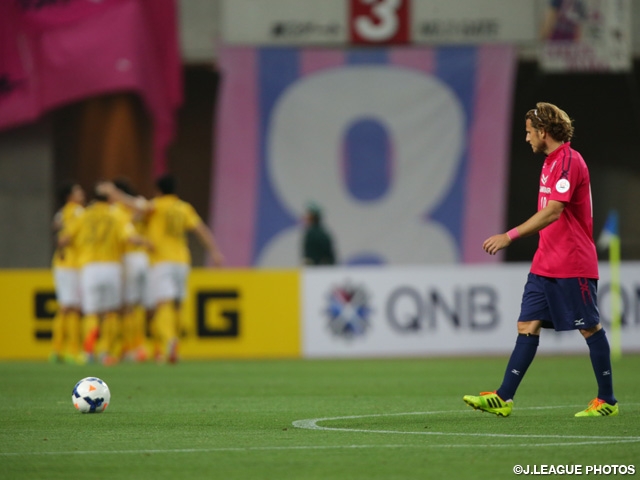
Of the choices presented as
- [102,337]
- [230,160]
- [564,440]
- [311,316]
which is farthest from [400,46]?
[564,440]

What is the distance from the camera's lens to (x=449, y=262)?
74.4ft

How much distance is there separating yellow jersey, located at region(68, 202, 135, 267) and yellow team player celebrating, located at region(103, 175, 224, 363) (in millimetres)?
284

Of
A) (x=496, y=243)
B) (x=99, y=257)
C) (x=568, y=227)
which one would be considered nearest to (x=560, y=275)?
(x=568, y=227)

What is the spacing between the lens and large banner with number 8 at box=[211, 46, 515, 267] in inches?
894

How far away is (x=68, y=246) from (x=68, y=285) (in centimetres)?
54

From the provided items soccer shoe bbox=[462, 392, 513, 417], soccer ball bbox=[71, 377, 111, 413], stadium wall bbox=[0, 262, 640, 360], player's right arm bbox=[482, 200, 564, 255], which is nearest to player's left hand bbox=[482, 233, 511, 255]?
player's right arm bbox=[482, 200, 564, 255]

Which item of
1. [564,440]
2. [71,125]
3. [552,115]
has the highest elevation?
[71,125]

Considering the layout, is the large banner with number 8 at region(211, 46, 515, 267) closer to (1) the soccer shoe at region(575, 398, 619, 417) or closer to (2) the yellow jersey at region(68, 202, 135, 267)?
(2) the yellow jersey at region(68, 202, 135, 267)

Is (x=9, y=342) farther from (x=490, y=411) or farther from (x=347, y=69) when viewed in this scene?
(x=490, y=411)

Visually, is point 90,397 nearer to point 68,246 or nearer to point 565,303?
point 565,303

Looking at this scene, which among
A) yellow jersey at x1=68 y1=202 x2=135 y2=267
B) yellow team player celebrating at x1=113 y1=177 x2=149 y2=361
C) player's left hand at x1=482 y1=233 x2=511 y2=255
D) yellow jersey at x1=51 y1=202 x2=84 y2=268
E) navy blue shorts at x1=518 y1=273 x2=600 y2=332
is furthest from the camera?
yellow team player celebrating at x1=113 y1=177 x2=149 y2=361

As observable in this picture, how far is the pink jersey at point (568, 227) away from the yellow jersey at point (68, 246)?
33.4ft

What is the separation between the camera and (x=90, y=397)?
9086 mm

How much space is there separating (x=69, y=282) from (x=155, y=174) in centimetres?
560
